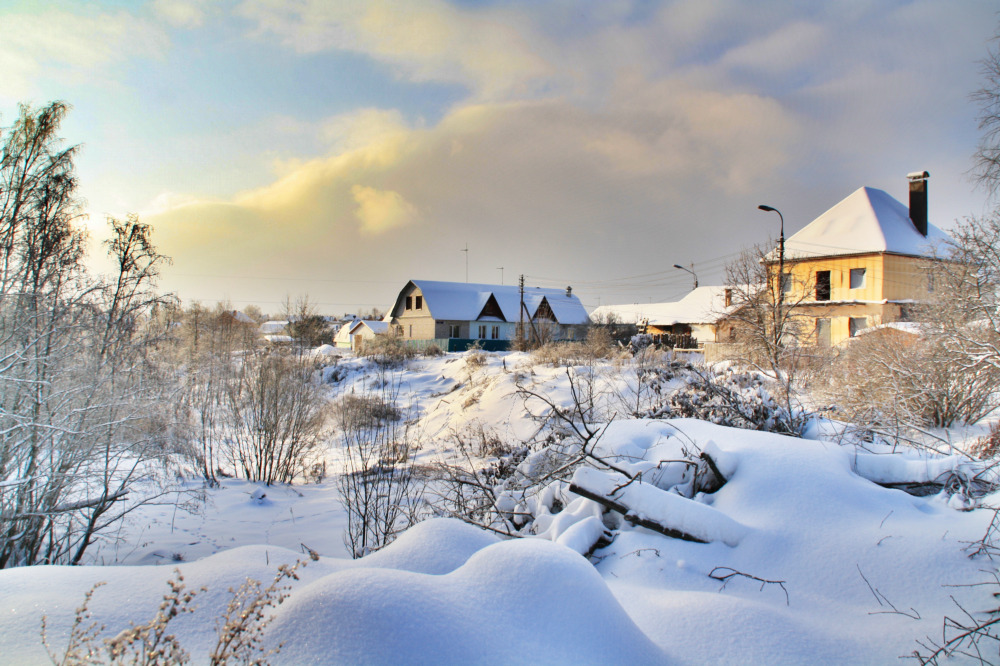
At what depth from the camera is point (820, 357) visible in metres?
15.3

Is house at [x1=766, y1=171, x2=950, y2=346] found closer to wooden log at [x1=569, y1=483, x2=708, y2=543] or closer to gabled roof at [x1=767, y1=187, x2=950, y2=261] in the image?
gabled roof at [x1=767, y1=187, x2=950, y2=261]

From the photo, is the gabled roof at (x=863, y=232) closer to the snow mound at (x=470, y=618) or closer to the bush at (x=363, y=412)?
the bush at (x=363, y=412)

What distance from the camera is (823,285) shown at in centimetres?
2916

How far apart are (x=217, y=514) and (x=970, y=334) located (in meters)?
14.3

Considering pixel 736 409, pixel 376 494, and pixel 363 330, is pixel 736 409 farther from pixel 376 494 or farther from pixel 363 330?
pixel 363 330

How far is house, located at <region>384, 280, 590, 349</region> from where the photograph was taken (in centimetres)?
4253

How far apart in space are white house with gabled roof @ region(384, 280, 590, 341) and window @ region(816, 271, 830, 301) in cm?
1780

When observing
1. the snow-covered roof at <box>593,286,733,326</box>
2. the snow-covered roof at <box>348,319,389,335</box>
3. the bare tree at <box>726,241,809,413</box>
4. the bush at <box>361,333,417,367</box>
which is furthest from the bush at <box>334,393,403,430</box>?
the snow-covered roof at <box>348,319,389,335</box>

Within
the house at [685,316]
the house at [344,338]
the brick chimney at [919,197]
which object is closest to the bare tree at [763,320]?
the brick chimney at [919,197]

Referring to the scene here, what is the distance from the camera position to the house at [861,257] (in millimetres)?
26672

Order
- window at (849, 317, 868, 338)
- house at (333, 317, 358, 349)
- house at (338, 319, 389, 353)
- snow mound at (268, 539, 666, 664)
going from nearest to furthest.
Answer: snow mound at (268, 539, 666, 664), window at (849, 317, 868, 338), house at (338, 319, 389, 353), house at (333, 317, 358, 349)

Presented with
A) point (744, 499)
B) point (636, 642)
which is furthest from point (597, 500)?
point (636, 642)

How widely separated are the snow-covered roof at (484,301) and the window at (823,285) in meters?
19.9

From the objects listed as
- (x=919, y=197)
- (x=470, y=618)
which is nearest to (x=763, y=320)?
(x=470, y=618)
